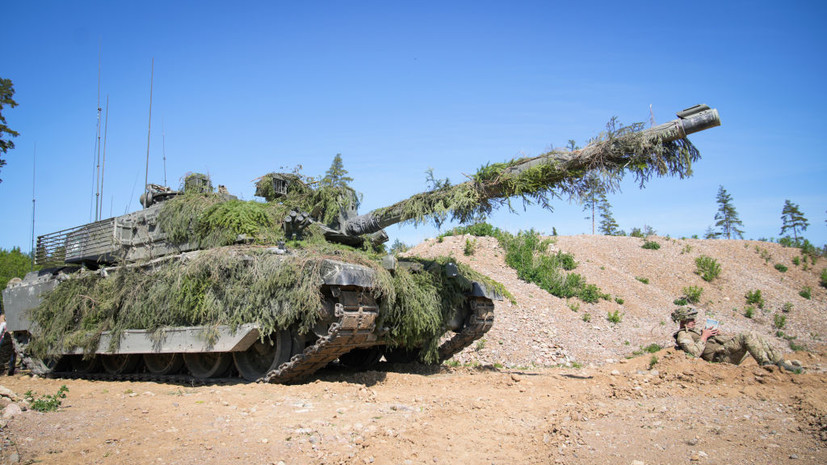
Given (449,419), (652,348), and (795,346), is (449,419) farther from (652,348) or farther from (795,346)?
(795,346)

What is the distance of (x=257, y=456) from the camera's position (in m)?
4.29

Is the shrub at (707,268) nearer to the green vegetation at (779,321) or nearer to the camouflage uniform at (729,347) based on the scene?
the green vegetation at (779,321)

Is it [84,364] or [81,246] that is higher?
[81,246]

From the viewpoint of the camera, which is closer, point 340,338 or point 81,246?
point 340,338

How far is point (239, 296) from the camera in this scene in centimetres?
750

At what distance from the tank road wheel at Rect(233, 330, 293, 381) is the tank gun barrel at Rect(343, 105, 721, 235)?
2322 mm

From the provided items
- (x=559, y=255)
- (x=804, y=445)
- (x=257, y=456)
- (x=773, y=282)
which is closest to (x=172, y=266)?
(x=257, y=456)

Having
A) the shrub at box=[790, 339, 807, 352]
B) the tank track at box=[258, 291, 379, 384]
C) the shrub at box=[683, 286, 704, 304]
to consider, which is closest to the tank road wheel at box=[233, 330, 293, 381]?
the tank track at box=[258, 291, 379, 384]

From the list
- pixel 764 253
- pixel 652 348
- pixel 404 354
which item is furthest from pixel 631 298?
pixel 404 354

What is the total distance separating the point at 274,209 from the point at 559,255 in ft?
41.0

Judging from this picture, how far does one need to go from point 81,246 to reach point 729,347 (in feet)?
36.3

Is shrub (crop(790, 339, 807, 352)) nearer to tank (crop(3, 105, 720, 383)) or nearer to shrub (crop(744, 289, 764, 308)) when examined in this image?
shrub (crop(744, 289, 764, 308))

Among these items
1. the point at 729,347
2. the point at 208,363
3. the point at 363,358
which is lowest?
the point at 363,358

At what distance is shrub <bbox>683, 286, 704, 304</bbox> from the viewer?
18469mm
